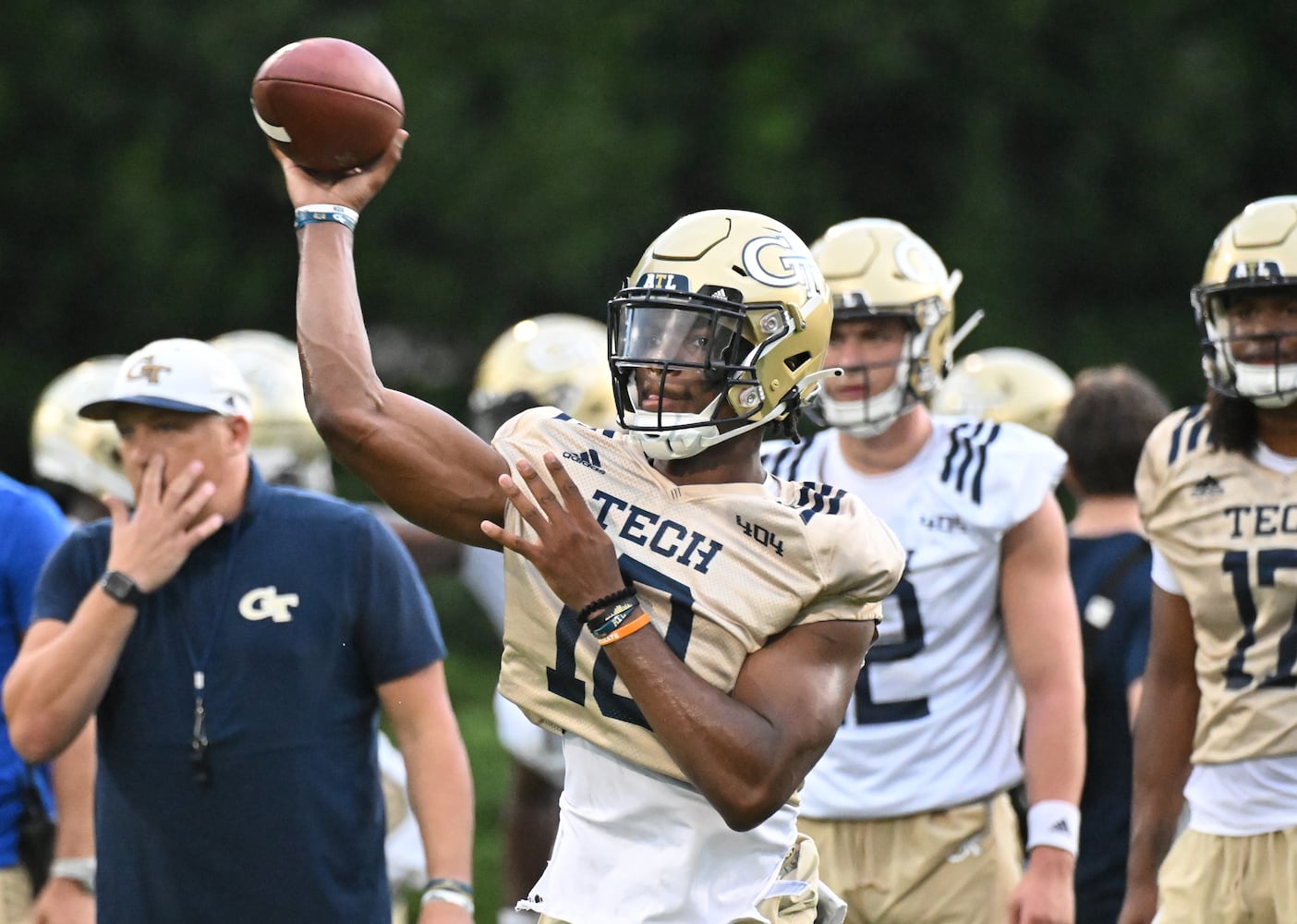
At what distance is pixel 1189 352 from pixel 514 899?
1004cm

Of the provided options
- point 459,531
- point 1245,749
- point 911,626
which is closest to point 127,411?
point 459,531

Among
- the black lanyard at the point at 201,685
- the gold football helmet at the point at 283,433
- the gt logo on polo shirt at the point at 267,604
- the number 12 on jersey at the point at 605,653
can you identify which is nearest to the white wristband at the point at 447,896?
the black lanyard at the point at 201,685

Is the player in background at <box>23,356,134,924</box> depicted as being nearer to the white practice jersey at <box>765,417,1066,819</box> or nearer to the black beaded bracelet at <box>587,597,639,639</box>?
the white practice jersey at <box>765,417,1066,819</box>

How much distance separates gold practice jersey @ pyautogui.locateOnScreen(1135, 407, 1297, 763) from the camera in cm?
438

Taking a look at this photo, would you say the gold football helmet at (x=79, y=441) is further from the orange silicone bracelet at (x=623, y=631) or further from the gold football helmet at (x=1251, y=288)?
the orange silicone bracelet at (x=623, y=631)

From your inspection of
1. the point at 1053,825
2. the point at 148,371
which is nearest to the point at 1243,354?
the point at 1053,825

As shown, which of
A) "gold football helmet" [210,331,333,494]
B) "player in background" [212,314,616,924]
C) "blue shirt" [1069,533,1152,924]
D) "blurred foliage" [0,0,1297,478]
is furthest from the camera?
"blurred foliage" [0,0,1297,478]

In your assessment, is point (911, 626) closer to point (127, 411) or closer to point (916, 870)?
point (916, 870)

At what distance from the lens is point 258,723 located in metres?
4.22

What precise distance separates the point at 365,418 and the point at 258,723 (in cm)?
122

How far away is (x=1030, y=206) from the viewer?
16719mm

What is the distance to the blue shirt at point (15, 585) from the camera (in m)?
4.78

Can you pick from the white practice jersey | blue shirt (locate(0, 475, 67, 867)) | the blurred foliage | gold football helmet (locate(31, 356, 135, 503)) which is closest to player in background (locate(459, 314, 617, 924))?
gold football helmet (locate(31, 356, 135, 503))

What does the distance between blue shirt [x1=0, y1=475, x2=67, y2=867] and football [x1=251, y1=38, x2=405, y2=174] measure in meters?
1.78
